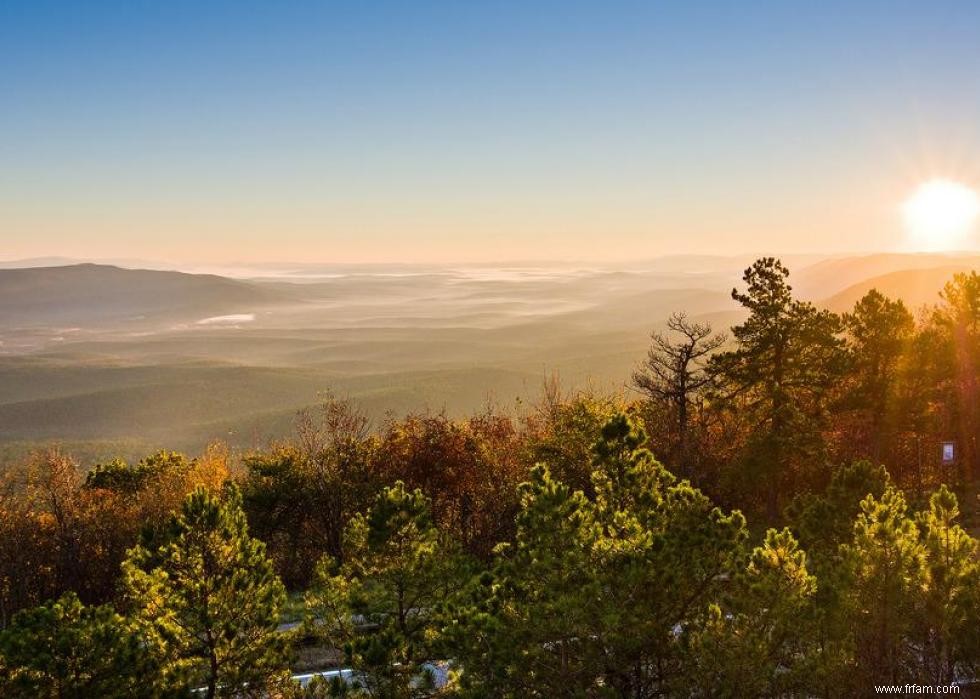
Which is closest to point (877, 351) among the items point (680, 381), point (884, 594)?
point (680, 381)

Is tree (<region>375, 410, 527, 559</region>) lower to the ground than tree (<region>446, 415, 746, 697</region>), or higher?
lower

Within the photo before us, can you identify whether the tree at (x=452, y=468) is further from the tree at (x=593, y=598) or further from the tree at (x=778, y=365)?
the tree at (x=593, y=598)

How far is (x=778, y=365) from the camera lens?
35.5 meters

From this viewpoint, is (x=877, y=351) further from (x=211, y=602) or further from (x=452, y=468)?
(x=211, y=602)

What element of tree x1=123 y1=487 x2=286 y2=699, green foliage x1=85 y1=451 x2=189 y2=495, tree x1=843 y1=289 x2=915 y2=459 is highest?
tree x1=843 y1=289 x2=915 y2=459

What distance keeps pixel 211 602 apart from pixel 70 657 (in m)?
3.20

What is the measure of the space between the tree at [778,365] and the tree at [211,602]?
2385 cm

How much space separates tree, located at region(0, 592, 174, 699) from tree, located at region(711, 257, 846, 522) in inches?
1058

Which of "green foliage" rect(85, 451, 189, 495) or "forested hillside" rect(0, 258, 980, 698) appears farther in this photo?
"green foliage" rect(85, 451, 189, 495)

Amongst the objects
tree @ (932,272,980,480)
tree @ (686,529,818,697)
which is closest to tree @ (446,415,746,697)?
tree @ (686,529,818,697)

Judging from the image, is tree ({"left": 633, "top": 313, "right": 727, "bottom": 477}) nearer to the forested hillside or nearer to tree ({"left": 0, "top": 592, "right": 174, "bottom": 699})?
the forested hillside

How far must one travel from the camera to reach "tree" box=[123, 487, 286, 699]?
1744 cm

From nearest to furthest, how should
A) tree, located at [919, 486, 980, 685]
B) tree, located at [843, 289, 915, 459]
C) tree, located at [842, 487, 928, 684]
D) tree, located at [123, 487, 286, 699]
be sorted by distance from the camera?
tree, located at [919, 486, 980, 685]
tree, located at [842, 487, 928, 684]
tree, located at [123, 487, 286, 699]
tree, located at [843, 289, 915, 459]

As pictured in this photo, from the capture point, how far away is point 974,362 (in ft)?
134
